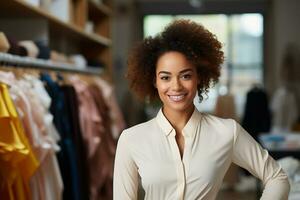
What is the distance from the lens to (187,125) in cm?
129

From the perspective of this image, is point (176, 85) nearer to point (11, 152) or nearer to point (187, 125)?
point (187, 125)

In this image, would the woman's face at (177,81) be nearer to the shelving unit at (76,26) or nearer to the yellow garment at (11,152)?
the yellow garment at (11,152)

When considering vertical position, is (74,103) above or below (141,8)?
below

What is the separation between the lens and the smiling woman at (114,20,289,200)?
125cm

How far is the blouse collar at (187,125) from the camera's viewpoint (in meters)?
1.28

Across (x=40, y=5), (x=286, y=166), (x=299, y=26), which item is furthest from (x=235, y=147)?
(x=299, y=26)

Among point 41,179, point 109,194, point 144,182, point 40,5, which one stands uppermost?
point 40,5

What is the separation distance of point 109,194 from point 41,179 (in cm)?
132

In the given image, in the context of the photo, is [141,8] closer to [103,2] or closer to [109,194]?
[103,2]

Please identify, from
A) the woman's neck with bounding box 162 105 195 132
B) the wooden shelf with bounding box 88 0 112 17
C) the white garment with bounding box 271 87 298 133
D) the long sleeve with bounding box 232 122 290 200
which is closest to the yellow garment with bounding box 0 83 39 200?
the woman's neck with bounding box 162 105 195 132

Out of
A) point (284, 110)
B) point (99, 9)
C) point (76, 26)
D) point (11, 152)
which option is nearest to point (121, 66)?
point (99, 9)

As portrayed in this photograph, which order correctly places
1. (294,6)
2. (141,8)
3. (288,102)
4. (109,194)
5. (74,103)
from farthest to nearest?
(141,8), (294,6), (288,102), (109,194), (74,103)

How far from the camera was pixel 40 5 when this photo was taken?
2979mm

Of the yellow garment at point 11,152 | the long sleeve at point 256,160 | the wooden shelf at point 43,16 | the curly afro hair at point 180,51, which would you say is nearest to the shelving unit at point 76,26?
the wooden shelf at point 43,16
